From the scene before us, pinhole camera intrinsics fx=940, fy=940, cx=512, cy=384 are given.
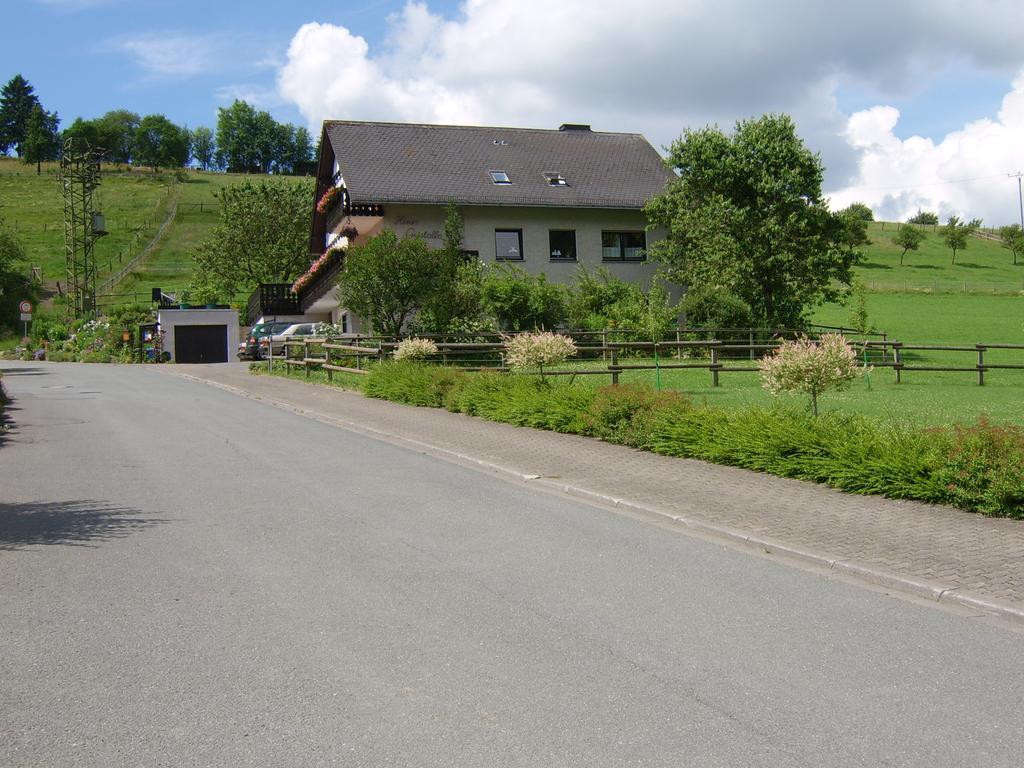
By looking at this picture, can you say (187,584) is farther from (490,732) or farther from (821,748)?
(821,748)

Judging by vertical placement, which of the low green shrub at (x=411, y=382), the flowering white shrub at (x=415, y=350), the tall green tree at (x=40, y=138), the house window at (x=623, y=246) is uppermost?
the tall green tree at (x=40, y=138)

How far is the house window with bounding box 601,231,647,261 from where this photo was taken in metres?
40.3

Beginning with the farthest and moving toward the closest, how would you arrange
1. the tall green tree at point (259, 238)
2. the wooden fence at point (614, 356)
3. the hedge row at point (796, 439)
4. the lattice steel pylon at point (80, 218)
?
the lattice steel pylon at point (80, 218) → the tall green tree at point (259, 238) → the wooden fence at point (614, 356) → the hedge row at point (796, 439)

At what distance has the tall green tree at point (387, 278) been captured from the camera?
2670 centimetres

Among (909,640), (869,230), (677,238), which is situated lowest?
(909,640)

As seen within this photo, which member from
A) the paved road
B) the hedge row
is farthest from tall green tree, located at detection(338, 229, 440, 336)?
the paved road

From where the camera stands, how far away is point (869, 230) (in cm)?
11681

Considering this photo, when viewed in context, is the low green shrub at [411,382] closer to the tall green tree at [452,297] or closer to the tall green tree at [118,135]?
the tall green tree at [452,297]

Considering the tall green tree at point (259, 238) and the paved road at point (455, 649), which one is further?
the tall green tree at point (259, 238)

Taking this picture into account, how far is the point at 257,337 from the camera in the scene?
150ft

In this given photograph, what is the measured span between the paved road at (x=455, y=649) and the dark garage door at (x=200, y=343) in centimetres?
4228

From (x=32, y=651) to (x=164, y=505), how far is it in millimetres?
4521

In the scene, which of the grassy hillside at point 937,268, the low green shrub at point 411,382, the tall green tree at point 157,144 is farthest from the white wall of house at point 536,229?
the tall green tree at point 157,144

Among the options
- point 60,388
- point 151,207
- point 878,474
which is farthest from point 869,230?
point 878,474
